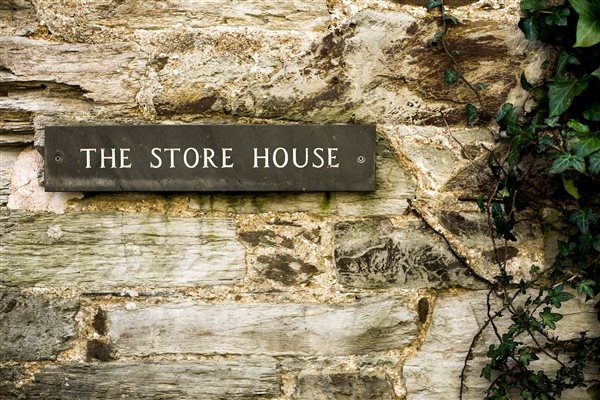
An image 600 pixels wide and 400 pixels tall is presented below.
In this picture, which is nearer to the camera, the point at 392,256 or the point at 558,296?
the point at 558,296

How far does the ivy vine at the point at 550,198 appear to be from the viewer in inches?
75.2

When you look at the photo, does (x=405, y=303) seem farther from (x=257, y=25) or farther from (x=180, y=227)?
(x=257, y=25)

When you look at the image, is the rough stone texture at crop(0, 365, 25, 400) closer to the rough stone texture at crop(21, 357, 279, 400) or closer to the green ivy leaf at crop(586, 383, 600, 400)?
the rough stone texture at crop(21, 357, 279, 400)

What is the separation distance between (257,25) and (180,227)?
0.67 m

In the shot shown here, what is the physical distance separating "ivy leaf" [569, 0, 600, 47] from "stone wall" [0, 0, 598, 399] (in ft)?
0.64

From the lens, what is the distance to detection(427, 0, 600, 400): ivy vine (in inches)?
75.2

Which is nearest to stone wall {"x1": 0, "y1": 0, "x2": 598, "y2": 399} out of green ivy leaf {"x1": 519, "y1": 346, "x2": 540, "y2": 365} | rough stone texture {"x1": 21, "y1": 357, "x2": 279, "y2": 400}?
rough stone texture {"x1": 21, "y1": 357, "x2": 279, "y2": 400}

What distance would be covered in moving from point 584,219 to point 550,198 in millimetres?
148

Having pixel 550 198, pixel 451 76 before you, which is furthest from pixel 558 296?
pixel 451 76

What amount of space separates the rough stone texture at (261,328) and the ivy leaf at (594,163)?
686mm

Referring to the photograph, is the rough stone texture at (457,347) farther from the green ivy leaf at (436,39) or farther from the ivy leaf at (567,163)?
the green ivy leaf at (436,39)

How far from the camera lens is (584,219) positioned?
75.5 inches

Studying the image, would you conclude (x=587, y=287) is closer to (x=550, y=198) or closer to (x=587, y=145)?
(x=550, y=198)

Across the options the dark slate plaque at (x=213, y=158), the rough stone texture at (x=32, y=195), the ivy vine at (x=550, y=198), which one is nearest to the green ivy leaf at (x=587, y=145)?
the ivy vine at (x=550, y=198)
